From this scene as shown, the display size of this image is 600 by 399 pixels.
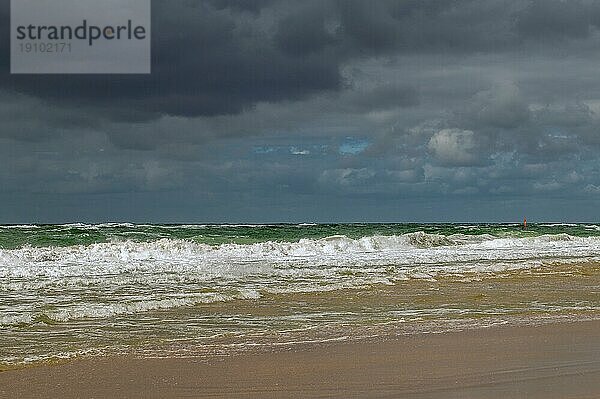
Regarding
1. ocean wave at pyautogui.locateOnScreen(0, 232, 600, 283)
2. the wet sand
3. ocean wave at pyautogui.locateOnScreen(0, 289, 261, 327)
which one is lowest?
the wet sand

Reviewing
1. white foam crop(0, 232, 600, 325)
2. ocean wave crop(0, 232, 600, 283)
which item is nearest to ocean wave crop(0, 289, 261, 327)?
white foam crop(0, 232, 600, 325)

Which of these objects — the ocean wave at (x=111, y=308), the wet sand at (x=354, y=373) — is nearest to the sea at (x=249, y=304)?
the ocean wave at (x=111, y=308)

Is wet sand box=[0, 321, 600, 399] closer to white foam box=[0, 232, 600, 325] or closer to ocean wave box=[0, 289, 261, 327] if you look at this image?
ocean wave box=[0, 289, 261, 327]

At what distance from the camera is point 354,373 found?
21.0 ft

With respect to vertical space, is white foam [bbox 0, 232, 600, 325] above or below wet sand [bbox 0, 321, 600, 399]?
above

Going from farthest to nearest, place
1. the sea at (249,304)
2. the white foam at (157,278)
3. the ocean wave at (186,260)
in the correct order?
the ocean wave at (186,260), the white foam at (157,278), the sea at (249,304)

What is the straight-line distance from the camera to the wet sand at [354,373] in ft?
18.7

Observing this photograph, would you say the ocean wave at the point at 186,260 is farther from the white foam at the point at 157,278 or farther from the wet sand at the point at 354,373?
the wet sand at the point at 354,373

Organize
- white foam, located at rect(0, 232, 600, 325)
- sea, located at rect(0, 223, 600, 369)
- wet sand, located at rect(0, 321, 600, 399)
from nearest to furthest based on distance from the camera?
1. wet sand, located at rect(0, 321, 600, 399)
2. sea, located at rect(0, 223, 600, 369)
3. white foam, located at rect(0, 232, 600, 325)

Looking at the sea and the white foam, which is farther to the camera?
the white foam

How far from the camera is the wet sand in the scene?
5.71 m

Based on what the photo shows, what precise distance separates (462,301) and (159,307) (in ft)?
16.9

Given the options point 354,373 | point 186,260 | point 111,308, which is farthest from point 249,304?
point 186,260

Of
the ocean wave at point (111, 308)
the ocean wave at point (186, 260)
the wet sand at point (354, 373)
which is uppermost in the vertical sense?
the ocean wave at point (186, 260)
